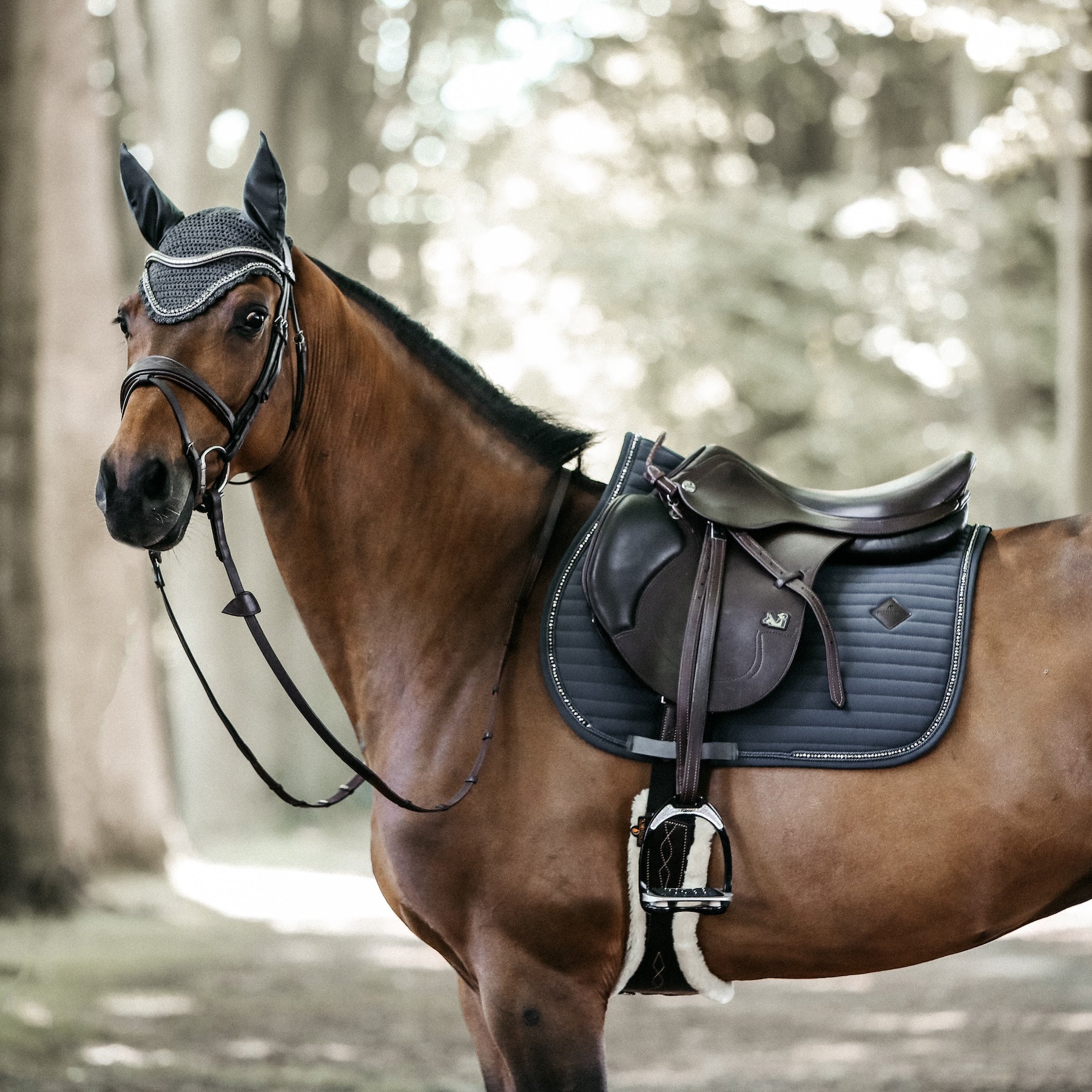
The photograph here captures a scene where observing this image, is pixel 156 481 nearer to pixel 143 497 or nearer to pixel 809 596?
pixel 143 497

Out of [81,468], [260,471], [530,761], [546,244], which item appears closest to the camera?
[530,761]

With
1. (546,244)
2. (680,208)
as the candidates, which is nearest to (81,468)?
(680,208)

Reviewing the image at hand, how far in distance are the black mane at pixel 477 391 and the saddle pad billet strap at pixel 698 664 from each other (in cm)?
46

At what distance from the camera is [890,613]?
2701mm

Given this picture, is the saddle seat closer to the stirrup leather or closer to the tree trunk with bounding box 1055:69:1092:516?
the stirrup leather

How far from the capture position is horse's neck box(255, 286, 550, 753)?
9.22 ft

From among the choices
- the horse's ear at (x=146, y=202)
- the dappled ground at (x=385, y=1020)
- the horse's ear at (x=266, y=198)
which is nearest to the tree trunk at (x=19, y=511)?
the dappled ground at (x=385, y=1020)

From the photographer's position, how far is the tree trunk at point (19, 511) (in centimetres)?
655

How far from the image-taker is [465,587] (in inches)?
113

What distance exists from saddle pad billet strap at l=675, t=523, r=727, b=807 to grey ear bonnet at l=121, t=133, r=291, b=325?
1112 millimetres

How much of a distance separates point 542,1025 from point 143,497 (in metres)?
1.37

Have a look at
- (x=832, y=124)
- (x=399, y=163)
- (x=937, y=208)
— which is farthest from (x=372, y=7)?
A: (x=937, y=208)

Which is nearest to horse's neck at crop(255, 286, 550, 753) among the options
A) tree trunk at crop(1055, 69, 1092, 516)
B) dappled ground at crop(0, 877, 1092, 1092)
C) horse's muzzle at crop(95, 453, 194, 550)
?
horse's muzzle at crop(95, 453, 194, 550)

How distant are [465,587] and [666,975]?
980mm
